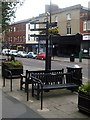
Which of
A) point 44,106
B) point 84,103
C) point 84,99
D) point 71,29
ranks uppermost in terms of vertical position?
point 71,29

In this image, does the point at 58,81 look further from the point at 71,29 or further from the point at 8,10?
the point at 71,29

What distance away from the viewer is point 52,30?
13789 mm

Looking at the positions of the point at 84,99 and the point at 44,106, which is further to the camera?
the point at 44,106

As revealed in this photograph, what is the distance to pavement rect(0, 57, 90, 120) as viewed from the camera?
776 cm

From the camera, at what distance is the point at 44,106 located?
8828mm

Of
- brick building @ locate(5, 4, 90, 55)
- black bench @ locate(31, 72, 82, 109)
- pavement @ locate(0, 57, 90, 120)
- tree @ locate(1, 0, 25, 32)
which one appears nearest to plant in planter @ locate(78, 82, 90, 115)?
pavement @ locate(0, 57, 90, 120)

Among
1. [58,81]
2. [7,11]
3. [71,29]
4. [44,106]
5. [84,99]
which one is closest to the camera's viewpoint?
[84,99]

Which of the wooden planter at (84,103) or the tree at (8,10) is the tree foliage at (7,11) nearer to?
the tree at (8,10)

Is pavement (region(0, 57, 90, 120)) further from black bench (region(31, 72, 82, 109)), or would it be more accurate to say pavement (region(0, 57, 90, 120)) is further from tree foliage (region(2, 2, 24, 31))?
tree foliage (region(2, 2, 24, 31))

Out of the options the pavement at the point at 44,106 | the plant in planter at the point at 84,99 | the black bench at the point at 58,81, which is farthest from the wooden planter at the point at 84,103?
the black bench at the point at 58,81

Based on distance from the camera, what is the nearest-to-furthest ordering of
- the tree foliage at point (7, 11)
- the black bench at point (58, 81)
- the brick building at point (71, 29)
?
the black bench at point (58, 81)
the tree foliage at point (7, 11)
the brick building at point (71, 29)

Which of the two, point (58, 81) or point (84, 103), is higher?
point (58, 81)

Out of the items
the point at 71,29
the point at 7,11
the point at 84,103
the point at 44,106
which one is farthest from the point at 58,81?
the point at 71,29

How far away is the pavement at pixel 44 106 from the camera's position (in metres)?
7.76
